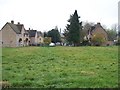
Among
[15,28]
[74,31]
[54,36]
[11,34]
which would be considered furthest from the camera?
[54,36]

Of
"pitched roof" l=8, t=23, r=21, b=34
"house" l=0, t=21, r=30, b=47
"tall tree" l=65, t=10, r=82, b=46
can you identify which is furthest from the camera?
"pitched roof" l=8, t=23, r=21, b=34

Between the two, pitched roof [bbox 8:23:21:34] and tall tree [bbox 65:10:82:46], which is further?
pitched roof [bbox 8:23:21:34]

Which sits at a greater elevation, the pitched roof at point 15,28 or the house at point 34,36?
the pitched roof at point 15,28

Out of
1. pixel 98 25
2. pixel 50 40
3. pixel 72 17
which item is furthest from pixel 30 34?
pixel 72 17

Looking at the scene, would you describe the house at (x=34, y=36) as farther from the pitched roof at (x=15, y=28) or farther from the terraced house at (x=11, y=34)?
the terraced house at (x=11, y=34)

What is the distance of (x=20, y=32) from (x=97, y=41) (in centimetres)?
2486

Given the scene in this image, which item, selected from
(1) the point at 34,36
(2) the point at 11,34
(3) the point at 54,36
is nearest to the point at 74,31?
(2) the point at 11,34

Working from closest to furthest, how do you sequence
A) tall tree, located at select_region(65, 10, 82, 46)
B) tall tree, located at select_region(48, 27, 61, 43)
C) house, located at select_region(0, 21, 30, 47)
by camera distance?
1. tall tree, located at select_region(65, 10, 82, 46)
2. house, located at select_region(0, 21, 30, 47)
3. tall tree, located at select_region(48, 27, 61, 43)

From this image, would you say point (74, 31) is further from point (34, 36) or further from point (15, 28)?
point (34, 36)

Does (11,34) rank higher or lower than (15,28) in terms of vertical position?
lower

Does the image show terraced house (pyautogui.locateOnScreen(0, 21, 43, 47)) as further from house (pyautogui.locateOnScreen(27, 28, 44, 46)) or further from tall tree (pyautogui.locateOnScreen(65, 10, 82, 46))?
house (pyautogui.locateOnScreen(27, 28, 44, 46))

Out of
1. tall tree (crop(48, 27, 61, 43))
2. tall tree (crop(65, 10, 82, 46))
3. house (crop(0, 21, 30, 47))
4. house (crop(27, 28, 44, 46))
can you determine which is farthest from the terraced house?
house (crop(27, 28, 44, 46))

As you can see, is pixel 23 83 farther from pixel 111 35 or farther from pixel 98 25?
pixel 111 35

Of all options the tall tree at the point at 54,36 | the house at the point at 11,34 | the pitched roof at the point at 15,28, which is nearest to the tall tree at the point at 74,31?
the house at the point at 11,34
